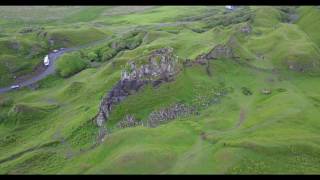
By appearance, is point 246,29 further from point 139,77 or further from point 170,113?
point 170,113

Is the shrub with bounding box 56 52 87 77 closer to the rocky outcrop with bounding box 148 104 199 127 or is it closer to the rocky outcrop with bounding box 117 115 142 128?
the rocky outcrop with bounding box 117 115 142 128

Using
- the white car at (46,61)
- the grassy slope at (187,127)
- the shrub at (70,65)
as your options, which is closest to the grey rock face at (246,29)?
the grassy slope at (187,127)

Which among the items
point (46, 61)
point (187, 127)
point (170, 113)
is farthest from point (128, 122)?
point (46, 61)

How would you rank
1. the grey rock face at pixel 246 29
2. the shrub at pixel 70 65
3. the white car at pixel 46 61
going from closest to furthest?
the shrub at pixel 70 65, the grey rock face at pixel 246 29, the white car at pixel 46 61

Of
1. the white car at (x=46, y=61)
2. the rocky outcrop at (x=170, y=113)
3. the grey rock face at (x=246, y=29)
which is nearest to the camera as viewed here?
the rocky outcrop at (x=170, y=113)

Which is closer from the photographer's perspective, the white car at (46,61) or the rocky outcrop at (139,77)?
the rocky outcrop at (139,77)

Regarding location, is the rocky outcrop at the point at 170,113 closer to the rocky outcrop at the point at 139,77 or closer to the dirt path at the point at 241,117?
the dirt path at the point at 241,117
